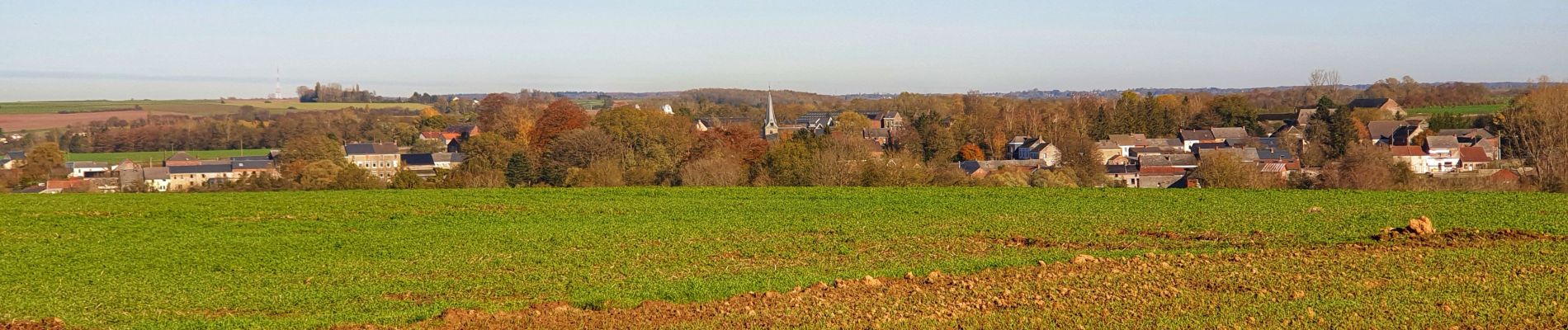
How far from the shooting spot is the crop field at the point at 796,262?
10.3m

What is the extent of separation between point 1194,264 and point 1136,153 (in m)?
56.0

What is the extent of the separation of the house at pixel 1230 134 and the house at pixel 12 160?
6328 centimetres

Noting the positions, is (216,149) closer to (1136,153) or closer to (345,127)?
(345,127)

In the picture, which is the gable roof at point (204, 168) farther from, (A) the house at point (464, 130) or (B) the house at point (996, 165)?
(B) the house at point (996, 165)

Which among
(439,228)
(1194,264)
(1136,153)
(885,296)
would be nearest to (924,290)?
(885,296)

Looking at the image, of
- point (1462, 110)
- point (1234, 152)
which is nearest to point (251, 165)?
point (1234, 152)

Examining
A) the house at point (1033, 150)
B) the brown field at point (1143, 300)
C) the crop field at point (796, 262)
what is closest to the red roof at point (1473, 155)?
the house at point (1033, 150)

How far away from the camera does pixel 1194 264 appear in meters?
12.9

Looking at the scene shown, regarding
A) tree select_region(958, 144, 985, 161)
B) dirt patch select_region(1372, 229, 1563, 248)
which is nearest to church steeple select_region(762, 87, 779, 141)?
tree select_region(958, 144, 985, 161)

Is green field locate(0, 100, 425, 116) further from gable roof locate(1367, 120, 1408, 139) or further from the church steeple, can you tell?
gable roof locate(1367, 120, 1408, 139)

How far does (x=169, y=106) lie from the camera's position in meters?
116

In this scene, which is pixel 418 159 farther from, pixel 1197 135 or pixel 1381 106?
pixel 1381 106

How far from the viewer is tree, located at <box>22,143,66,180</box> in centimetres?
4741

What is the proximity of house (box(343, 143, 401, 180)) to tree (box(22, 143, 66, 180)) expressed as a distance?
14.3 meters
